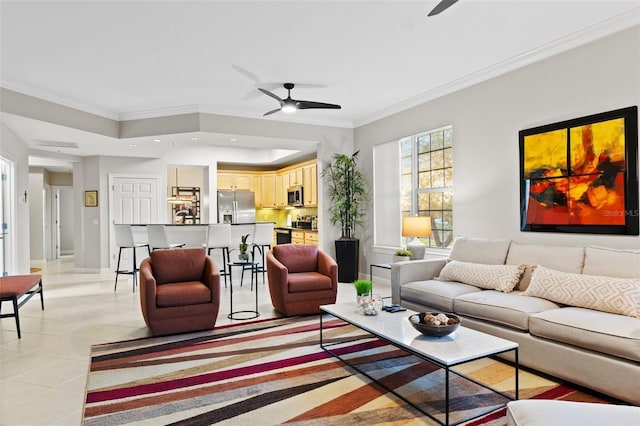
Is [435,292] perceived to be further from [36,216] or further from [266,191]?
[36,216]

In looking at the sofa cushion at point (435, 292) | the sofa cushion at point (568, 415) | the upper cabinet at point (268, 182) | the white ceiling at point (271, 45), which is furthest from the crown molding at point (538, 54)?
the upper cabinet at point (268, 182)

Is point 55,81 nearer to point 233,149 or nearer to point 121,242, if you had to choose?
point 121,242

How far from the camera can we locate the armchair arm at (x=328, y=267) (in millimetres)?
4621


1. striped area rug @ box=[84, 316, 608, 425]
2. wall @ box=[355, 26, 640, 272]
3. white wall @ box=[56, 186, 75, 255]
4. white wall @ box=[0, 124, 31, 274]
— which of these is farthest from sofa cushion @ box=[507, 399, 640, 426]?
white wall @ box=[56, 186, 75, 255]

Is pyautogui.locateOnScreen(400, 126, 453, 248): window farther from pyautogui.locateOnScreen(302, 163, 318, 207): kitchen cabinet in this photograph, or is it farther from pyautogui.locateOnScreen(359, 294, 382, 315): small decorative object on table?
pyautogui.locateOnScreen(302, 163, 318, 207): kitchen cabinet

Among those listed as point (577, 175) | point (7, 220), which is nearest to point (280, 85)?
point (577, 175)

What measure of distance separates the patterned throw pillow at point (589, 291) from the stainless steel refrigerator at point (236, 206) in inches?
291

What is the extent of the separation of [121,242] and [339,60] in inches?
180

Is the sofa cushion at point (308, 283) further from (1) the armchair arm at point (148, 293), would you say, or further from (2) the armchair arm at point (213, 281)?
(1) the armchair arm at point (148, 293)

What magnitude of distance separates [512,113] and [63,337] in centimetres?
515

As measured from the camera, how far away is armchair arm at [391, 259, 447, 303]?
13.9 feet

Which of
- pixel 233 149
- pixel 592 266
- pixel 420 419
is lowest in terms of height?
pixel 420 419

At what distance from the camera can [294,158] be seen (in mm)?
9078

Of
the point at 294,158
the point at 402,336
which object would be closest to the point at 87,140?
the point at 294,158
